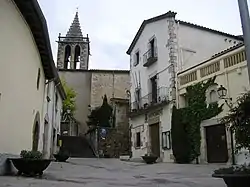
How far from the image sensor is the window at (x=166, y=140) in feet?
60.1

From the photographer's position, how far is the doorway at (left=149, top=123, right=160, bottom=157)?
2032 cm

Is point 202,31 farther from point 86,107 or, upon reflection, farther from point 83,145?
point 86,107

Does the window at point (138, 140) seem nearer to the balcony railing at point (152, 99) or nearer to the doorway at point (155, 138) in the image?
the balcony railing at point (152, 99)

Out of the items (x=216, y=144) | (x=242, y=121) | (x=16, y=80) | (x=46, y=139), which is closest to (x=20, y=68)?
(x=16, y=80)

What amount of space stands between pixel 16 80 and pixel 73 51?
3632cm

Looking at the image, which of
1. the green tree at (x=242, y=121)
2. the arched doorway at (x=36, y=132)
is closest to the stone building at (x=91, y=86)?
the arched doorway at (x=36, y=132)

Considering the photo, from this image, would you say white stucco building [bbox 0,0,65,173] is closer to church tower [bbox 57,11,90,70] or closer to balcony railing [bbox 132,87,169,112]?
balcony railing [bbox 132,87,169,112]

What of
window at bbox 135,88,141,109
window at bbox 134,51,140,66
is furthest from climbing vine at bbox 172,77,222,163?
window at bbox 134,51,140,66

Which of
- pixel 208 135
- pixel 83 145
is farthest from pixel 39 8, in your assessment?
pixel 83 145

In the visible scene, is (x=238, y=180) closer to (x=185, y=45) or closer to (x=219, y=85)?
(x=219, y=85)

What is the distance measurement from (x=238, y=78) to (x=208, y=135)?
11.1 ft

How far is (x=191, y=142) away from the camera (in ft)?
53.5

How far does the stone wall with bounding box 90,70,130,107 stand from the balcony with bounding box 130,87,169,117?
445 inches

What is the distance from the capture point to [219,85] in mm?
14922
